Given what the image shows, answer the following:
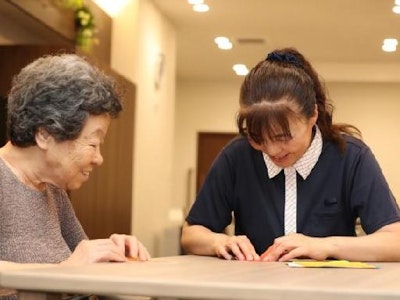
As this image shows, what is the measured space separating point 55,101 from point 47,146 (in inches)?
4.6

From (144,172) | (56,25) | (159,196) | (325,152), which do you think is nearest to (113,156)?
(56,25)

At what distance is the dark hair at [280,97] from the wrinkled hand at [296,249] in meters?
0.29

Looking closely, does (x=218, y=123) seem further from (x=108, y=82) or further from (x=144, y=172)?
(x=108, y=82)

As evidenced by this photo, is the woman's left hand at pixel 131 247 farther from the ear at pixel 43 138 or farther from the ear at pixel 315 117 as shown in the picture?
the ear at pixel 315 117

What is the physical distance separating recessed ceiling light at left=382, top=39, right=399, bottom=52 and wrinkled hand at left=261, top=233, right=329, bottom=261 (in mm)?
6715

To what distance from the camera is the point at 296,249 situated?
66.1 inches

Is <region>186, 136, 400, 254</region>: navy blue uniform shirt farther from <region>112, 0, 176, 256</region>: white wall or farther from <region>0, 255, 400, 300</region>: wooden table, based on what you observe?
<region>112, 0, 176, 256</region>: white wall

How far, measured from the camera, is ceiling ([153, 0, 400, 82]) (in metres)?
6.59

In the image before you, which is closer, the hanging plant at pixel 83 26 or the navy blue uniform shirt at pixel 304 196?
the navy blue uniform shirt at pixel 304 196

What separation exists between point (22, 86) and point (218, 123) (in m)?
9.29

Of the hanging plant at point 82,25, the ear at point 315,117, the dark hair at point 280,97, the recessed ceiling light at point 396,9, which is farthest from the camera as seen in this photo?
the recessed ceiling light at point 396,9

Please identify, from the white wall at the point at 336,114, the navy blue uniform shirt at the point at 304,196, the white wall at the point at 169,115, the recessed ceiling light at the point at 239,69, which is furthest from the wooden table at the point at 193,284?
the white wall at the point at 336,114

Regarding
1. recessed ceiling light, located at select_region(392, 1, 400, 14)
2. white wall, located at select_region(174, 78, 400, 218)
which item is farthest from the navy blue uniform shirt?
white wall, located at select_region(174, 78, 400, 218)

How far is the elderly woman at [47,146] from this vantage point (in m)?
1.67
